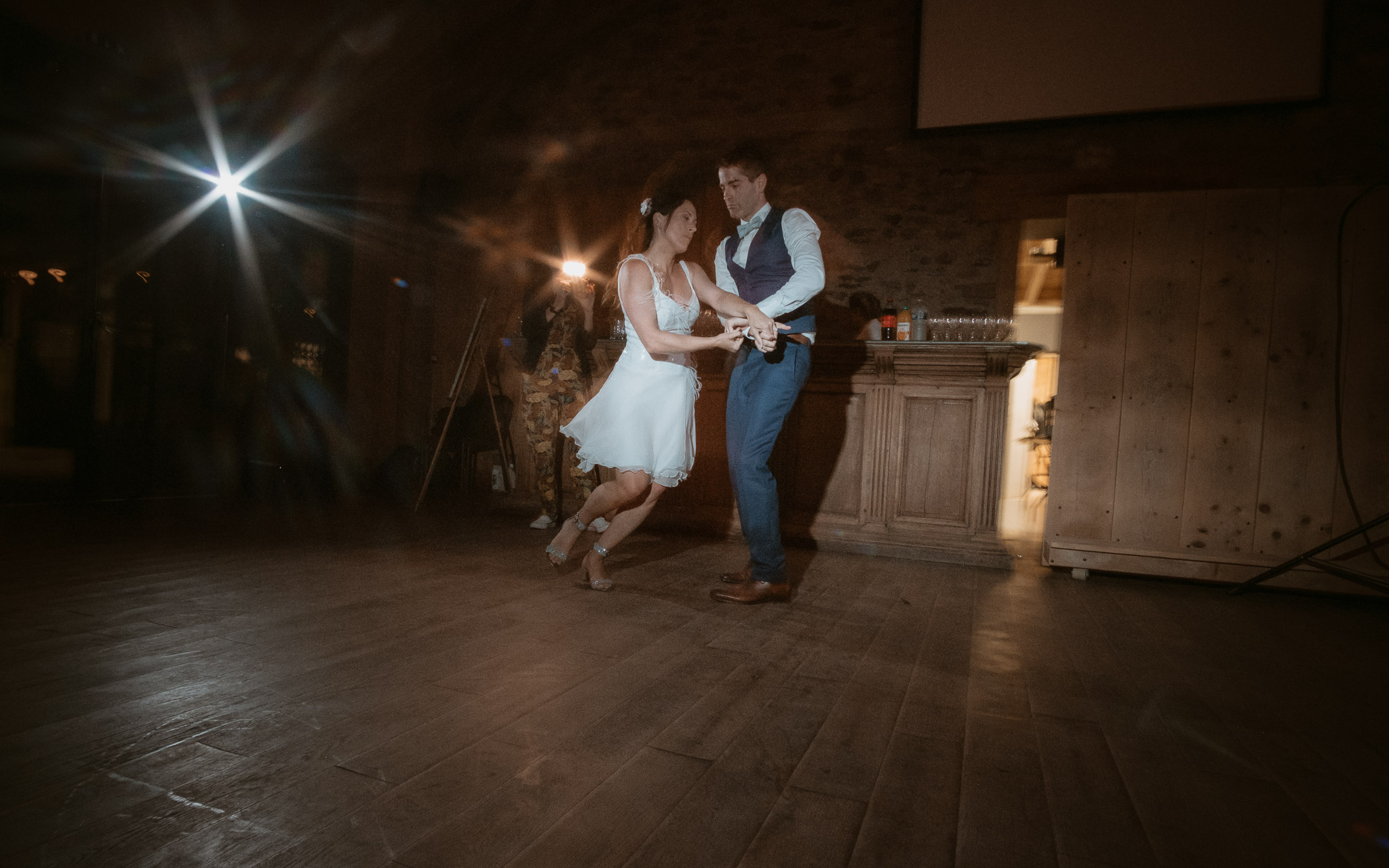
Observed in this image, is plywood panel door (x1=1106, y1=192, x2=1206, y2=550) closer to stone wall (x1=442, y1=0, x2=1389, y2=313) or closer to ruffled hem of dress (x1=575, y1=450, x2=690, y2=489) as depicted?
stone wall (x1=442, y1=0, x2=1389, y2=313)

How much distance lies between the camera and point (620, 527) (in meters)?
2.62

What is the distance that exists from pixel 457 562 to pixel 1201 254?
12.7 ft

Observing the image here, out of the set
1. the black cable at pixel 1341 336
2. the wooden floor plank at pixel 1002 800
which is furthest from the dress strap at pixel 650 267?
the black cable at pixel 1341 336

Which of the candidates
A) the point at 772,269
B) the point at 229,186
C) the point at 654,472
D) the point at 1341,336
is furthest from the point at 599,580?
the point at 229,186

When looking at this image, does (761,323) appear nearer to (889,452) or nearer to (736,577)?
(736,577)

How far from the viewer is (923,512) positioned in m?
3.77

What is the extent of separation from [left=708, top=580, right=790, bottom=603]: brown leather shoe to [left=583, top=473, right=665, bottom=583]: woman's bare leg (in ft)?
1.29

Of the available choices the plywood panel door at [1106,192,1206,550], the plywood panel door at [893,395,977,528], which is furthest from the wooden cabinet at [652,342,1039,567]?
the plywood panel door at [1106,192,1206,550]

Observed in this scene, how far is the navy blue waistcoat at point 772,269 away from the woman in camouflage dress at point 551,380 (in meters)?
1.85

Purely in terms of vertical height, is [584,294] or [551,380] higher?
[584,294]

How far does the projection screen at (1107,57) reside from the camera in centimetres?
429

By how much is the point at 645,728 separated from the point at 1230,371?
3.51 metres

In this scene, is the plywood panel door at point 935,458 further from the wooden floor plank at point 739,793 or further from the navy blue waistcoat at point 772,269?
the wooden floor plank at point 739,793

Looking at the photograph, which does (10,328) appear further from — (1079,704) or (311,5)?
(1079,704)
